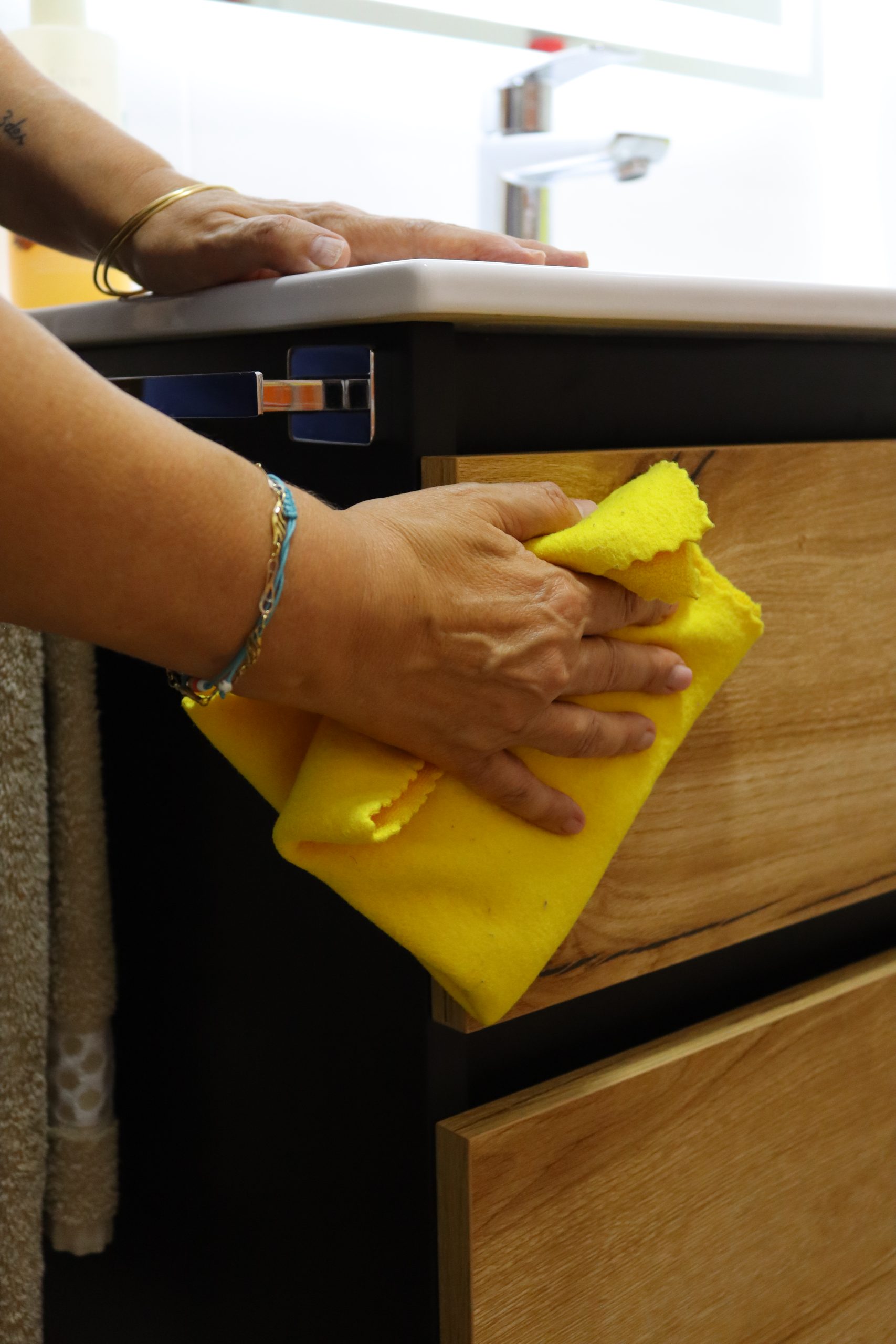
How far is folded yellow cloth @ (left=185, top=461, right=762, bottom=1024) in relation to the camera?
48cm

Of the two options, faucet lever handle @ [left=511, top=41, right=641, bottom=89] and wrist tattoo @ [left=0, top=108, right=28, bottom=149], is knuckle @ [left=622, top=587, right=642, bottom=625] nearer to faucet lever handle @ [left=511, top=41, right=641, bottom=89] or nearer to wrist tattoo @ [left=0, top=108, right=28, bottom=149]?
wrist tattoo @ [left=0, top=108, right=28, bottom=149]

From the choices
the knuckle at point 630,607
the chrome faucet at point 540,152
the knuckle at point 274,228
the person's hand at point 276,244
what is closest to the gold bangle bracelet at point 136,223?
the person's hand at point 276,244

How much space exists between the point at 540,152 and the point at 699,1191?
983 millimetres

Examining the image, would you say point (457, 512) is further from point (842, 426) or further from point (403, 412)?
point (842, 426)

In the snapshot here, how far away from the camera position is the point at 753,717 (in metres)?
0.61

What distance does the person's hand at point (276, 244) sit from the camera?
22.2 inches

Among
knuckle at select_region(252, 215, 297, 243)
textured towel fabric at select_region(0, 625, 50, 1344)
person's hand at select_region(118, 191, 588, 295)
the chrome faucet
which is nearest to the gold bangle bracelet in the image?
person's hand at select_region(118, 191, 588, 295)

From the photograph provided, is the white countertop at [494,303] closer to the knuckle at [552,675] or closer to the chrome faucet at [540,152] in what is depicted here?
the knuckle at [552,675]

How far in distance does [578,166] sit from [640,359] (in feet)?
2.24

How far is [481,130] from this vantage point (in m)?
1.23

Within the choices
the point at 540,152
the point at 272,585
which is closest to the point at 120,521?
the point at 272,585

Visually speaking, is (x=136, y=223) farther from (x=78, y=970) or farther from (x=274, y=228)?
(x=78, y=970)

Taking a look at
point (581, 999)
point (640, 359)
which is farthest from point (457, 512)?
point (581, 999)

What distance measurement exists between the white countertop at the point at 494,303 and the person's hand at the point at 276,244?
17 millimetres
